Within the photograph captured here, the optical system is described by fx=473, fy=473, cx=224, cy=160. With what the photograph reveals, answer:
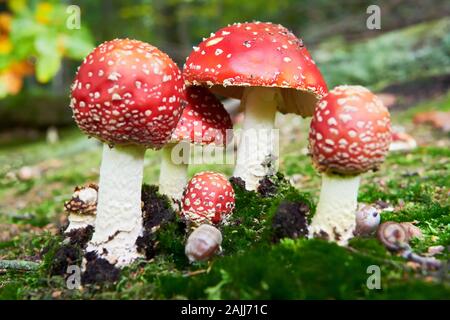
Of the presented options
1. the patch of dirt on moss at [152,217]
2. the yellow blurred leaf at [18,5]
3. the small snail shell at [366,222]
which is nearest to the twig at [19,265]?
the patch of dirt on moss at [152,217]

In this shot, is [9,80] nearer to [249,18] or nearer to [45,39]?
[45,39]

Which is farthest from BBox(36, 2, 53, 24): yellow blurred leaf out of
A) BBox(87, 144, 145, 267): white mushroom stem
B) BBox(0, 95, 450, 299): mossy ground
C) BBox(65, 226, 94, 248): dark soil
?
BBox(87, 144, 145, 267): white mushroom stem

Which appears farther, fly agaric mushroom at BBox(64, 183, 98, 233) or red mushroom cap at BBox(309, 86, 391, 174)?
fly agaric mushroom at BBox(64, 183, 98, 233)

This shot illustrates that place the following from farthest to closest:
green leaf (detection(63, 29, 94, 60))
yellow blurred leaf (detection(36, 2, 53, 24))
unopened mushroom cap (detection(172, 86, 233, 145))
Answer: yellow blurred leaf (detection(36, 2, 53, 24)) < green leaf (detection(63, 29, 94, 60)) < unopened mushroom cap (detection(172, 86, 233, 145))

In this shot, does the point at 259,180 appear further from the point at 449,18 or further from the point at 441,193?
the point at 449,18

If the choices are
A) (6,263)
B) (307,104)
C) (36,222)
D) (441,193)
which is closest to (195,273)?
(6,263)

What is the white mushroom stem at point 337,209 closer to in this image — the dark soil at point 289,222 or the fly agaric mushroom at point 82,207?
the dark soil at point 289,222

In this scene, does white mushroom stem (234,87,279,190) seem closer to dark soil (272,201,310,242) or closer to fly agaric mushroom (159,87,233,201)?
fly agaric mushroom (159,87,233,201)
